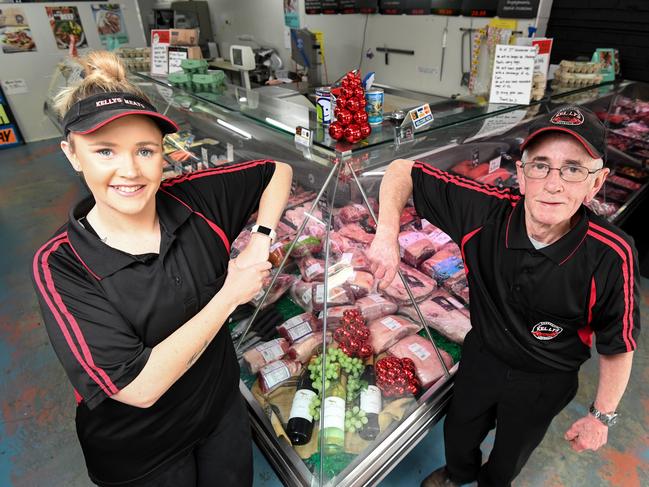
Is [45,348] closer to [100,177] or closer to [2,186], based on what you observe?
[100,177]

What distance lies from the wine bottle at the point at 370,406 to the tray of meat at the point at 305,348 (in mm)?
304

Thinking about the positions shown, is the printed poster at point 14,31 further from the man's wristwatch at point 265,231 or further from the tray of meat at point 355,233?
the man's wristwatch at point 265,231

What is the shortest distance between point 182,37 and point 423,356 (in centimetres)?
412

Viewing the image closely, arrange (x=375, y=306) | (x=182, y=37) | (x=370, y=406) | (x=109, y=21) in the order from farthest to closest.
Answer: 1. (x=109, y=21)
2. (x=182, y=37)
3. (x=375, y=306)
4. (x=370, y=406)

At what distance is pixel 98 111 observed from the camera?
100 cm

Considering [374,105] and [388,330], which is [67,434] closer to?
[388,330]

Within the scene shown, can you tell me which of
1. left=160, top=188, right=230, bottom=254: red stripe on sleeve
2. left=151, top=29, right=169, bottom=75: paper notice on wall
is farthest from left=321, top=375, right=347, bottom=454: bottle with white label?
left=151, top=29, right=169, bottom=75: paper notice on wall

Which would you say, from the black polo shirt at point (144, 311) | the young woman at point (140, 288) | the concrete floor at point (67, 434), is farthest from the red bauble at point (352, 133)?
the concrete floor at point (67, 434)

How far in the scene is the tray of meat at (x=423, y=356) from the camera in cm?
202

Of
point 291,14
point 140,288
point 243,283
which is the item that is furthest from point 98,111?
point 291,14

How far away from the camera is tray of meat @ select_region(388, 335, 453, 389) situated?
2016mm

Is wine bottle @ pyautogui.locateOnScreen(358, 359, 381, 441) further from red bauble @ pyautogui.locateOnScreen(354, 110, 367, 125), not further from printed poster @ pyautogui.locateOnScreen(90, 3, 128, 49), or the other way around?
printed poster @ pyautogui.locateOnScreen(90, 3, 128, 49)

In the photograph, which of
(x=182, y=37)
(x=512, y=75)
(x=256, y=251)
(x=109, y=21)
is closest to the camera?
(x=256, y=251)

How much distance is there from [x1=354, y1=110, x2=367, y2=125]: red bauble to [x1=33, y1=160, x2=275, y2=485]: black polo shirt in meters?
0.52
